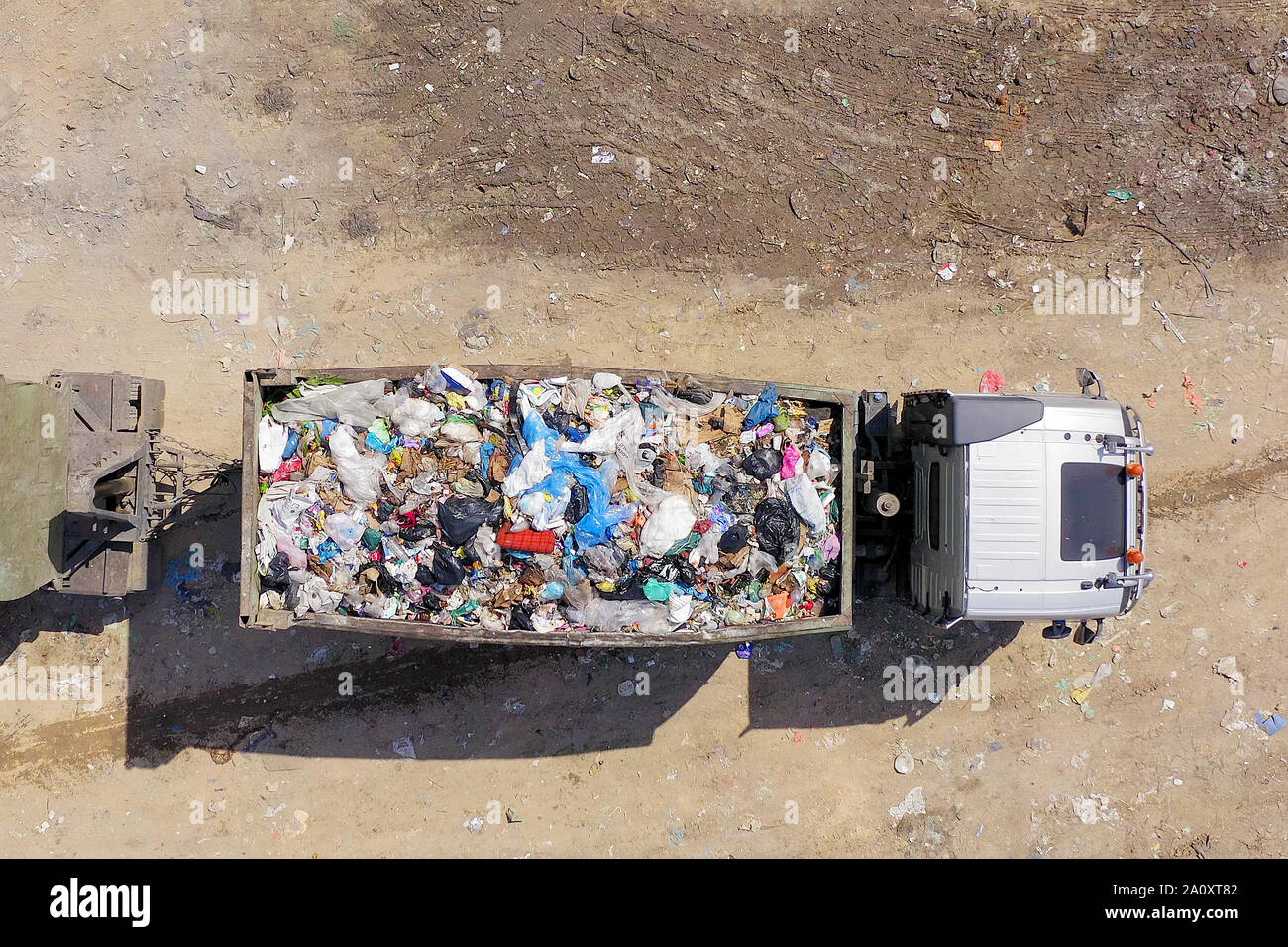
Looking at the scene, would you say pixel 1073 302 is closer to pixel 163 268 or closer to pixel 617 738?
pixel 617 738

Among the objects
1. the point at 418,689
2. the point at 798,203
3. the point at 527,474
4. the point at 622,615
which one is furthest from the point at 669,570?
the point at 798,203

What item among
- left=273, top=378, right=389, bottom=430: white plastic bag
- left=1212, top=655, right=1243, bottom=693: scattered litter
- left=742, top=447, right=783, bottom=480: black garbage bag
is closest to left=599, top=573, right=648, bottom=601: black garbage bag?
left=742, top=447, right=783, bottom=480: black garbage bag

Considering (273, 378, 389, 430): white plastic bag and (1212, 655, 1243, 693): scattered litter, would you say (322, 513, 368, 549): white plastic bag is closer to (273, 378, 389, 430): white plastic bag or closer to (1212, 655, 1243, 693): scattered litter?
(273, 378, 389, 430): white plastic bag

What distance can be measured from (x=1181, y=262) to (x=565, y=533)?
5.92m

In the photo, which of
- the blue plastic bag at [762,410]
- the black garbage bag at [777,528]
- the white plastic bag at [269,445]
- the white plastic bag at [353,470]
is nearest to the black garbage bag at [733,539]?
the black garbage bag at [777,528]

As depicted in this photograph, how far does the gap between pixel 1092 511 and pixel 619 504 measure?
128 inches

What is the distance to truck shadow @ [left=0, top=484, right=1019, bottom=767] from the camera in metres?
6.20

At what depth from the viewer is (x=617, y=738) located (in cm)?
621

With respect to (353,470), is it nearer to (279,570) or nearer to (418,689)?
(279,570)

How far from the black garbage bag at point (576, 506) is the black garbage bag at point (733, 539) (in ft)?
3.12

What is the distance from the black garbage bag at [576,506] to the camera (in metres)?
4.77

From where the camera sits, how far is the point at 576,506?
4777 mm

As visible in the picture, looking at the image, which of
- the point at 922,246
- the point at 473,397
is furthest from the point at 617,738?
the point at 922,246

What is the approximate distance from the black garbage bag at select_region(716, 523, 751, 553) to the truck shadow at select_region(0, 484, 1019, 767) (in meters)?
1.71
